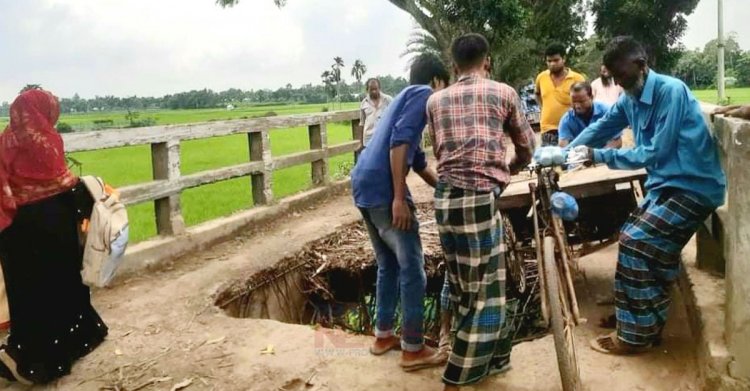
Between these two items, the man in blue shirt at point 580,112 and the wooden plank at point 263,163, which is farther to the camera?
the wooden plank at point 263,163

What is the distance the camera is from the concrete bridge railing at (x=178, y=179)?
17.4 feet

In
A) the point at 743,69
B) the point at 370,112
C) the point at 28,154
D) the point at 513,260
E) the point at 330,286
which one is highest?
the point at 743,69

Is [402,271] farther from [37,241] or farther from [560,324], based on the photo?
[37,241]

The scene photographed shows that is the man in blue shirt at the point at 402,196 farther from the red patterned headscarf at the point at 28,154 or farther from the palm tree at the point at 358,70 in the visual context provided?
the palm tree at the point at 358,70

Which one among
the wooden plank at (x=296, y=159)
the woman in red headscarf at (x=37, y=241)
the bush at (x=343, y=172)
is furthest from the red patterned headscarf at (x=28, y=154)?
the bush at (x=343, y=172)

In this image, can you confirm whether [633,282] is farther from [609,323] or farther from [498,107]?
[498,107]

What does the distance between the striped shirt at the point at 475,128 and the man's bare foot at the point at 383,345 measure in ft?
3.75

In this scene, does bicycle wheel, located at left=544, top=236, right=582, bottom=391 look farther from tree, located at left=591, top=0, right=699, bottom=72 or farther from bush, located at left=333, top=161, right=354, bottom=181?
tree, located at left=591, top=0, right=699, bottom=72

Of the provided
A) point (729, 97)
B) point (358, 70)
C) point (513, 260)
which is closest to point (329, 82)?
point (358, 70)

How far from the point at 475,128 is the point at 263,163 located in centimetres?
465

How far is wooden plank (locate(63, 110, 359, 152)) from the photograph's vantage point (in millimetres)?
4930

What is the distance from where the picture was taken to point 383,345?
373 cm

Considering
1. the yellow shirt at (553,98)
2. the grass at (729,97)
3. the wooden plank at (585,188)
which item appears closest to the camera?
the wooden plank at (585,188)

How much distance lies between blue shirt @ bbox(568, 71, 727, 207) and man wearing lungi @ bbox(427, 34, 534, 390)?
1.94 feet
